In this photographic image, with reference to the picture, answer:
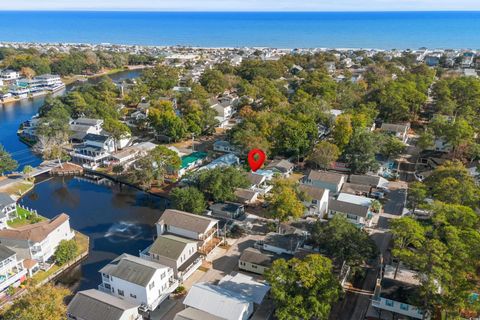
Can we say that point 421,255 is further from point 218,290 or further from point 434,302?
point 218,290

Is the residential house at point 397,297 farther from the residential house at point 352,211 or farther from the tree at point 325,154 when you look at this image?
the tree at point 325,154

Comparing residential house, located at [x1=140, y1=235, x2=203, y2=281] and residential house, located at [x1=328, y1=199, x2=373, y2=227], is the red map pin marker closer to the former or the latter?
residential house, located at [x1=328, y1=199, x2=373, y2=227]

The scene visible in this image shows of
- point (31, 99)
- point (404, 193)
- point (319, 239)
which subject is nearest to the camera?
point (319, 239)

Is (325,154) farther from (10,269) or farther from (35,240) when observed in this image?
(10,269)

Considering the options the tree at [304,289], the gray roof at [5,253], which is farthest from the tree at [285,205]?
the gray roof at [5,253]

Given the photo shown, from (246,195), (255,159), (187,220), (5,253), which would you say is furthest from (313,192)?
(5,253)

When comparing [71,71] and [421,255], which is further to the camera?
[71,71]

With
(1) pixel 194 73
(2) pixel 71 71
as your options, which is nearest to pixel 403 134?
(1) pixel 194 73
